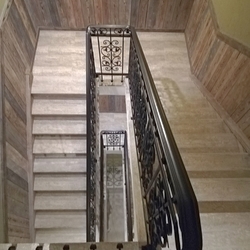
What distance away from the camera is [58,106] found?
378 cm

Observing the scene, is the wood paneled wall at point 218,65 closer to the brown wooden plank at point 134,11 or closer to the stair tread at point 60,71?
the brown wooden plank at point 134,11

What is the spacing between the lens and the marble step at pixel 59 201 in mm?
3578

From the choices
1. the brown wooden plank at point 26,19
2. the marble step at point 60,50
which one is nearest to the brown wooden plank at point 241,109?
the marble step at point 60,50

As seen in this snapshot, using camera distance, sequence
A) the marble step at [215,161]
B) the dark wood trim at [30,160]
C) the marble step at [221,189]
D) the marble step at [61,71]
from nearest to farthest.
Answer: the marble step at [221,189] < the marble step at [215,161] < the dark wood trim at [30,160] < the marble step at [61,71]

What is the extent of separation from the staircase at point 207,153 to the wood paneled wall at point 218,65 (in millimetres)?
207

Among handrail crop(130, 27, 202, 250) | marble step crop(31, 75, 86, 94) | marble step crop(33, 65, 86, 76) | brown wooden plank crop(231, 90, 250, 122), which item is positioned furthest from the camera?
marble step crop(33, 65, 86, 76)

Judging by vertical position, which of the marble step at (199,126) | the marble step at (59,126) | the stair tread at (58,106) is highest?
the stair tread at (58,106)

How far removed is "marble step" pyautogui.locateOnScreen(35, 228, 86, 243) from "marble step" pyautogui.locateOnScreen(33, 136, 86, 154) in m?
1.14

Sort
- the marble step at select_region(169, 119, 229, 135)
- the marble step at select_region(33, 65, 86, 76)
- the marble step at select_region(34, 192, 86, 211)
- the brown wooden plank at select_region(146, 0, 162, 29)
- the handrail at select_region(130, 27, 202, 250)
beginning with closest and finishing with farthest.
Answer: the handrail at select_region(130, 27, 202, 250), the marble step at select_region(169, 119, 229, 135), the marble step at select_region(34, 192, 86, 211), the marble step at select_region(33, 65, 86, 76), the brown wooden plank at select_region(146, 0, 162, 29)

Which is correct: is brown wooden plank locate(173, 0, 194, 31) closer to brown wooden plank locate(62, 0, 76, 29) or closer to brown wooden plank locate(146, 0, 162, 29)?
brown wooden plank locate(146, 0, 162, 29)

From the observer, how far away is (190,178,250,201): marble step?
1.83 metres

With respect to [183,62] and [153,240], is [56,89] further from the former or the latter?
[153,240]

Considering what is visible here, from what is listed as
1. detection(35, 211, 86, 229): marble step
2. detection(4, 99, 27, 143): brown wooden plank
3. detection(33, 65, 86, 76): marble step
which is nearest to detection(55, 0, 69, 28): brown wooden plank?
detection(33, 65, 86, 76): marble step

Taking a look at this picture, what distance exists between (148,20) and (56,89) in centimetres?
227
